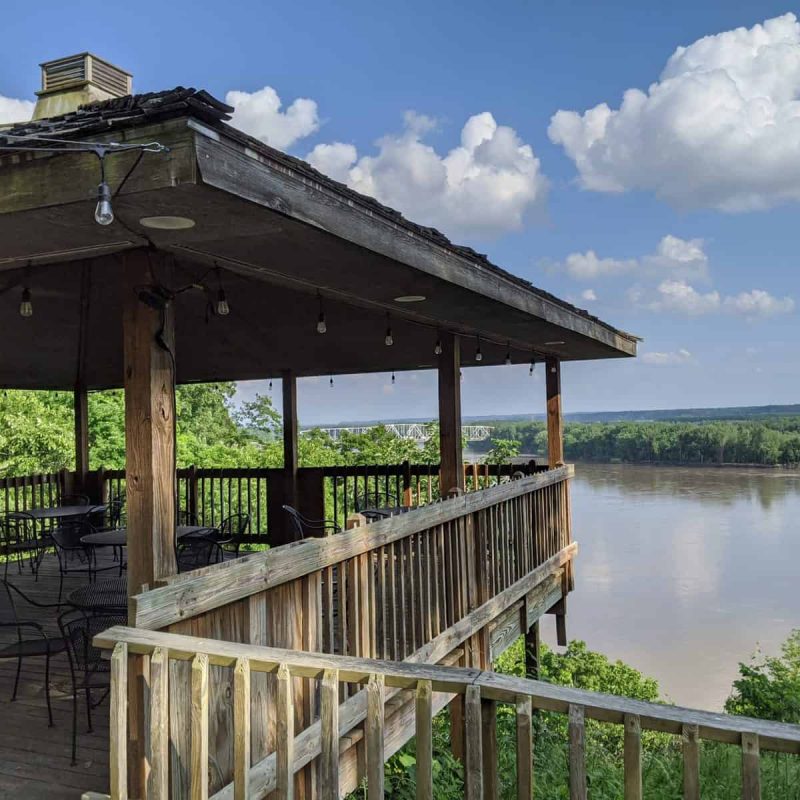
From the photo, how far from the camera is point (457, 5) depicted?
75.4ft

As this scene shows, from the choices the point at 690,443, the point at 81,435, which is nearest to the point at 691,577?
the point at 690,443

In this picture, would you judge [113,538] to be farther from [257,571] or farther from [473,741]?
[473,741]

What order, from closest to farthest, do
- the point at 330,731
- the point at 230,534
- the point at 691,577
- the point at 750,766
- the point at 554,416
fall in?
the point at 750,766 → the point at 330,731 → the point at 230,534 → the point at 554,416 → the point at 691,577

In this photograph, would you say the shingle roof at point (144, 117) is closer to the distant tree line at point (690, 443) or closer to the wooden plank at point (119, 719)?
the wooden plank at point (119, 719)

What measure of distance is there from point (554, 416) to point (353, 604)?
5.89 meters

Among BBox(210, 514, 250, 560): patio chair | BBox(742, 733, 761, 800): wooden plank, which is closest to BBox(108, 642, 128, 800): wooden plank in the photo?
BBox(742, 733, 761, 800): wooden plank

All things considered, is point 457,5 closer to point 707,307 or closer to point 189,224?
point 189,224

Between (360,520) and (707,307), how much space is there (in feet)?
250

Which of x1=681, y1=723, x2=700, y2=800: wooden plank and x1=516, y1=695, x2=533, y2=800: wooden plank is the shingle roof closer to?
x1=516, y1=695, x2=533, y2=800: wooden plank

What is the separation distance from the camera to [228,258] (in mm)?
3543

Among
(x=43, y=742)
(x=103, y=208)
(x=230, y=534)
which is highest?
(x=103, y=208)

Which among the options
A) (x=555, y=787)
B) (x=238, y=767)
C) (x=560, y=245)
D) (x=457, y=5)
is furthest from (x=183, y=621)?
(x=560, y=245)

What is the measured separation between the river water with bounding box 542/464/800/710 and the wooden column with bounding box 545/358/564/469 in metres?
16.4

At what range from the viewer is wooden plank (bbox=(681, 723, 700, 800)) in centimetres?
163
